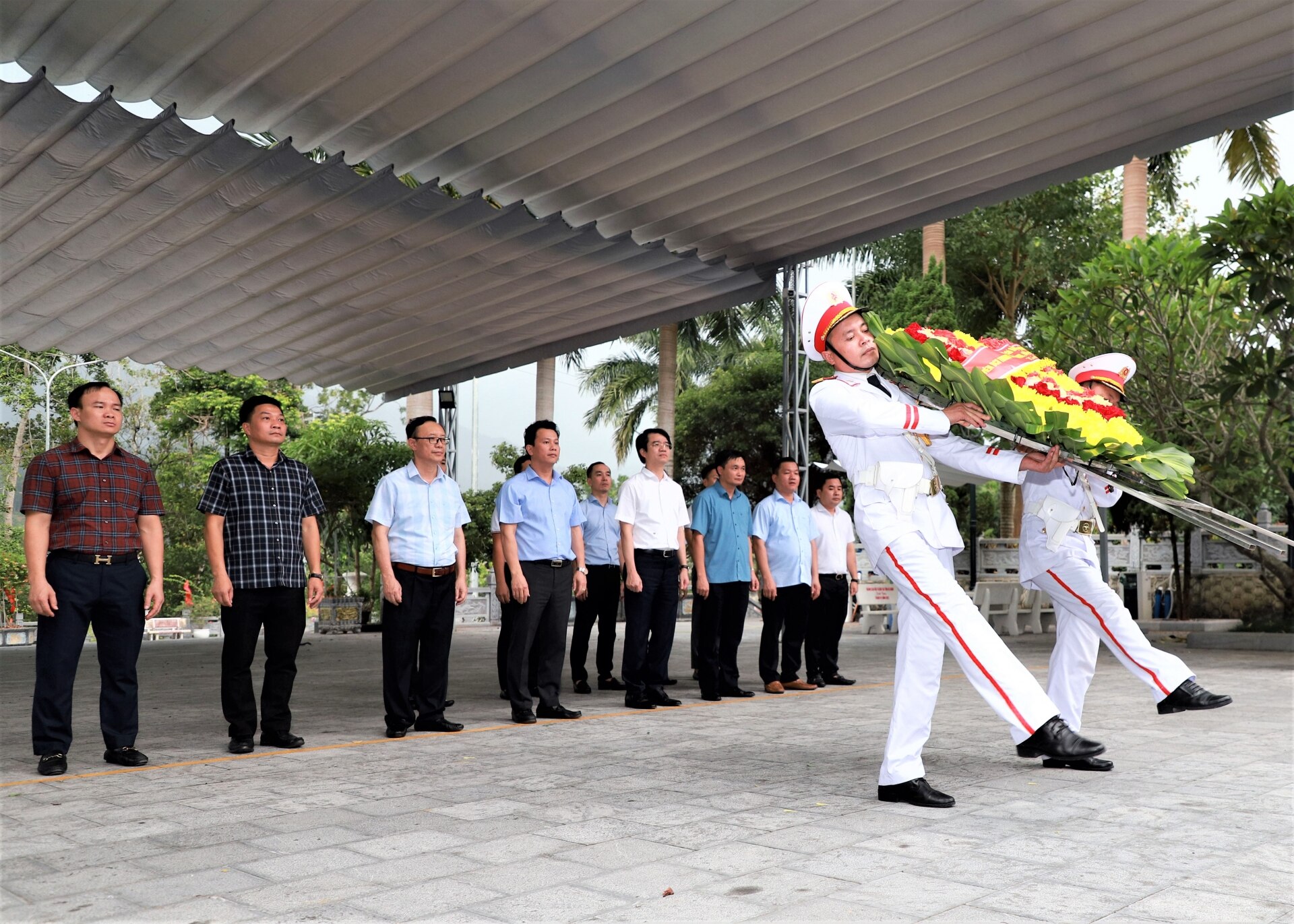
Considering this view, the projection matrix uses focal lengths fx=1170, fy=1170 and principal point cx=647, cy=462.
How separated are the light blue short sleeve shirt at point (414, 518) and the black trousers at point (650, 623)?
1.69 m

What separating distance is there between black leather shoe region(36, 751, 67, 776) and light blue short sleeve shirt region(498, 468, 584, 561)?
8.99 feet

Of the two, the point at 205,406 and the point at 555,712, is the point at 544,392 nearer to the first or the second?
the point at 205,406

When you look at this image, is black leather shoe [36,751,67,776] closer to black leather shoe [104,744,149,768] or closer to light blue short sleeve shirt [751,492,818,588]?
black leather shoe [104,744,149,768]

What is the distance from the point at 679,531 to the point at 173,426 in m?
23.9

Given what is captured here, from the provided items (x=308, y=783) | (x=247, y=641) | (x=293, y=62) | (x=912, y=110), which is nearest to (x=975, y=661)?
(x=308, y=783)

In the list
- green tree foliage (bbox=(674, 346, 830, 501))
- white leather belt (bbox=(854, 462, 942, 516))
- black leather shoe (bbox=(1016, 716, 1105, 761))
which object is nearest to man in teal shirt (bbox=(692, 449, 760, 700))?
white leather belt (bbox=(854, 462, 942, 516))

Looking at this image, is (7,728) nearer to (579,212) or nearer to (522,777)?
Result: (522,777)

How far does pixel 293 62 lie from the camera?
7785 millimetres

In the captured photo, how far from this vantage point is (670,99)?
8.43 metres

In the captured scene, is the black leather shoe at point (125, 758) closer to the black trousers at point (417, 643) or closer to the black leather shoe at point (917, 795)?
the black trousers at point (417, 643)

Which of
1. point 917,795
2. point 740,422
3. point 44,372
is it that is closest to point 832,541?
point 917,795

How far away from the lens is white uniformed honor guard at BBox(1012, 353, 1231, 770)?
5.61 m

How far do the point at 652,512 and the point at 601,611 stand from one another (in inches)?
→ 79.4

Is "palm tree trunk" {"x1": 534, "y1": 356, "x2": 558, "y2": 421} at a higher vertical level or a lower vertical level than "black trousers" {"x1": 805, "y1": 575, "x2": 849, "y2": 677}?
Answer: higher
